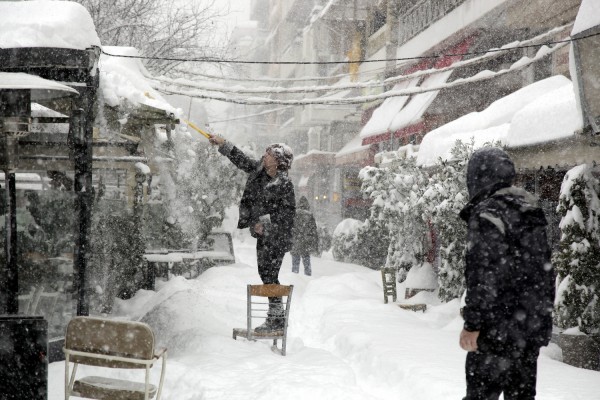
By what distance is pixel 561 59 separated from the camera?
1336 cm

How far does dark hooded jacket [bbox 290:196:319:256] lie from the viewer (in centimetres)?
1599

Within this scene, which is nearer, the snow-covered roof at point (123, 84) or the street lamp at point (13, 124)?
the street lamp at point (13, 124)

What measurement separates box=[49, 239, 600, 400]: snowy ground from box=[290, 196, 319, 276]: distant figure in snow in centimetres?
386

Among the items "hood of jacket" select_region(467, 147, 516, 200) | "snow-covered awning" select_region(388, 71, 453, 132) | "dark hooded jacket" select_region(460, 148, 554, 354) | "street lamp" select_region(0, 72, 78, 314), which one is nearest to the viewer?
"dark hooded jacket" select_region(460, 148, 554, 354)

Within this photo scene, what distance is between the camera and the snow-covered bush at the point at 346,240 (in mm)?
19875

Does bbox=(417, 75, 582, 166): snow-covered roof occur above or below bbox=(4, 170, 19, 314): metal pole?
above

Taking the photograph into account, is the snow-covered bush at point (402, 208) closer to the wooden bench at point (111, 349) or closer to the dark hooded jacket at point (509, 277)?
the wooden bench at point (111, 349)

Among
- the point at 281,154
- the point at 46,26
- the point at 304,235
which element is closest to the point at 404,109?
the point at 304,235

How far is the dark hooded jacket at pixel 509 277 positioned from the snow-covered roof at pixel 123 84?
4.98 meters

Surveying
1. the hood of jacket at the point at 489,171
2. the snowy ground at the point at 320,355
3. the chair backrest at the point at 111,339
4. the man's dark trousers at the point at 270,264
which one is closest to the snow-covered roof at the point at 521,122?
the snowy ground at the point at 320,355

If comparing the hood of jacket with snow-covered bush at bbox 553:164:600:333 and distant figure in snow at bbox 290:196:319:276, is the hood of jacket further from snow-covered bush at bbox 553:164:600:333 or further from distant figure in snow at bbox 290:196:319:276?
distant figure in snow at bbox 290:196:319:276

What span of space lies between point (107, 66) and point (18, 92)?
2476 millimetres

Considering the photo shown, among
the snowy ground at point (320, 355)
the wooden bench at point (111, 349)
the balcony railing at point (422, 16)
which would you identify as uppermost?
the balcony railing at point (422, 16)

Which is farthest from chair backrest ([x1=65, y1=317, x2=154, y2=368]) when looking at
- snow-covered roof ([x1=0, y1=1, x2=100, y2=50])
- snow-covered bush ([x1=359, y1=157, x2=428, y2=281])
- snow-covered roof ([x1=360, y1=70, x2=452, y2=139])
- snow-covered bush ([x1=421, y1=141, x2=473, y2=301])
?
snow-covered roof ([x1=360, y1=70, x2=452, y2=139])
